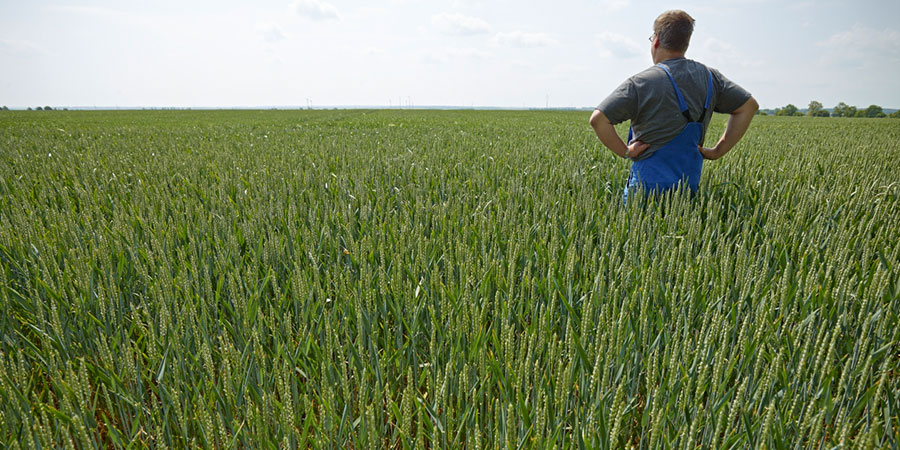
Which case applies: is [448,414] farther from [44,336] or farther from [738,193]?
[738,193]

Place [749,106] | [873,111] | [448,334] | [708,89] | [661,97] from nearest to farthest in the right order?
[448,334], [661,97], [708,89], [749,106], [873,111]

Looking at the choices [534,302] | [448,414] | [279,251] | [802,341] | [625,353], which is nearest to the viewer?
[448,414]

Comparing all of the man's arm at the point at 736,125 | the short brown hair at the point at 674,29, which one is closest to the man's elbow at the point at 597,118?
the short brown hair at the point at 674,29

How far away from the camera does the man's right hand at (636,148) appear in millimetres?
3268

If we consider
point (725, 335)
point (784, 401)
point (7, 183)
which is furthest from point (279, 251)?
point (7, 183)

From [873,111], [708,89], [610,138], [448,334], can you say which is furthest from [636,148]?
Answer: [873,111]

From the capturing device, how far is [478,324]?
4.96 ft

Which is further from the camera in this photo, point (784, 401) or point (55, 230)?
point (55, 230)

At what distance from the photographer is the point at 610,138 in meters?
3.20

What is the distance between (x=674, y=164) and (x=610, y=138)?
55 cm

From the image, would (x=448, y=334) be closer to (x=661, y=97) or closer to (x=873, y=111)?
(x=661, y=97)

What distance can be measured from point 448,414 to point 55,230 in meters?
2.75

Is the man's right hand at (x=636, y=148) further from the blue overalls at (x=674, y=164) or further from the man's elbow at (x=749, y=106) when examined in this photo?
the man's elbow at (x=749, y=106)

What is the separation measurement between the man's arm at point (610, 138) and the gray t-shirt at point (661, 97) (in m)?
0.04
